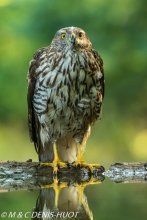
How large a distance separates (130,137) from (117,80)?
116cm

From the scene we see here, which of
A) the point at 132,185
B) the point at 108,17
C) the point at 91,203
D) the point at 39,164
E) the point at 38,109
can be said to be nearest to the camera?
the point at 91,203

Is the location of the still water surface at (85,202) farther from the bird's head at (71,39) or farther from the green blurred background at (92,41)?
→ the green blurred background at (92,41)

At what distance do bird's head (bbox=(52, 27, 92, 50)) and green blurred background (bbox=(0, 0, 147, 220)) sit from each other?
11.3 feet

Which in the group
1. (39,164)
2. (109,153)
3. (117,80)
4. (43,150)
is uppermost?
(117,80)

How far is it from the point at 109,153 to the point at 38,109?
16.0ft

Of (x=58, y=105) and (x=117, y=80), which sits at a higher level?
(x=117, y=80)

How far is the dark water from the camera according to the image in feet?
10.4

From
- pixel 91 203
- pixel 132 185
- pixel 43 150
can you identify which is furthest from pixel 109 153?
pixel 91 203

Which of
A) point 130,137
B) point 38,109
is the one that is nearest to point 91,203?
point 38,109

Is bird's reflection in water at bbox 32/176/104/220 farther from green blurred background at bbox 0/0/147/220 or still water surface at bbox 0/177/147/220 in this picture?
green blurred background at bbox 0/0/147/220

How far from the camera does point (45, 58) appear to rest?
17.4ft

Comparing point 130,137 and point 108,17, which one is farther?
point 130,137

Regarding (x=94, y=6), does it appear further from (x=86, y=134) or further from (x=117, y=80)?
(x=86, y=134)

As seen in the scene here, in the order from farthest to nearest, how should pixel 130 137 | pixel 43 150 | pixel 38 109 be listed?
pixel 130 137, pixel 43 150, pixel 38 109
